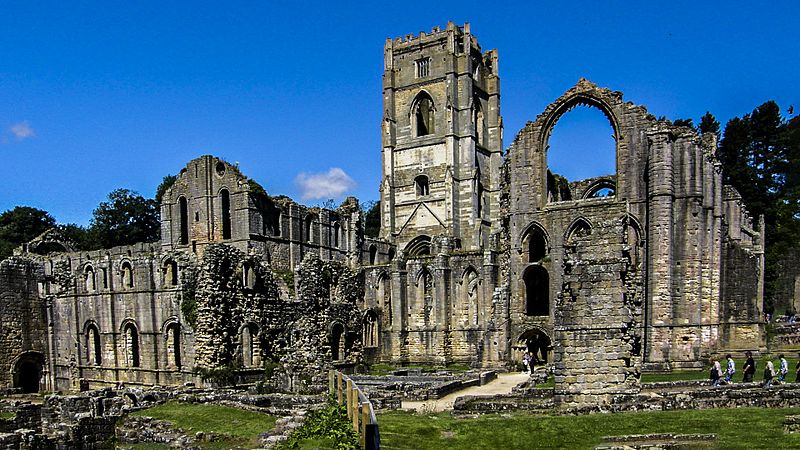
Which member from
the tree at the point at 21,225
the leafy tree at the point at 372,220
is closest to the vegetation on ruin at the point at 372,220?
the leafy tree at the point at 372,220

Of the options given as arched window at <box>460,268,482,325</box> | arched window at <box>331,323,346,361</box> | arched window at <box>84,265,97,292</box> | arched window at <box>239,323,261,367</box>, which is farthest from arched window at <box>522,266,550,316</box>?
arched window at <box>84,265,97,292</box>

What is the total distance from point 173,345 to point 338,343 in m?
8.35

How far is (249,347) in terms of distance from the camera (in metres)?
30.7

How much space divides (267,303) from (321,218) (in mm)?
16779

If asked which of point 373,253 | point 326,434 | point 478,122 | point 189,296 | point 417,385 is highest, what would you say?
point 478,122

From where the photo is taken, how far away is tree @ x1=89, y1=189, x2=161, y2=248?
7462cm

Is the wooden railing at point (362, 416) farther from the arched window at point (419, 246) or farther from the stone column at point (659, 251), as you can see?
the arched window at point (419, 246)

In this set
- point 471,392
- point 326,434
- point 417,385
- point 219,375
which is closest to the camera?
point 326,434

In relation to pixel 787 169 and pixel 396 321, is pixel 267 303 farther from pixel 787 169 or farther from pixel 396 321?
pixel 787 169

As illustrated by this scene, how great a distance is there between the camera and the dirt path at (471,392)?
22047mm

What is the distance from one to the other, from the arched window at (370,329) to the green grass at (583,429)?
87.9 ft

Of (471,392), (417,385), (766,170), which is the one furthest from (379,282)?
(766,170)

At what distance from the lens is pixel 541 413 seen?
58.2 ft

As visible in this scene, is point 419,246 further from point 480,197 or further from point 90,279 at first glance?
point 90,279
